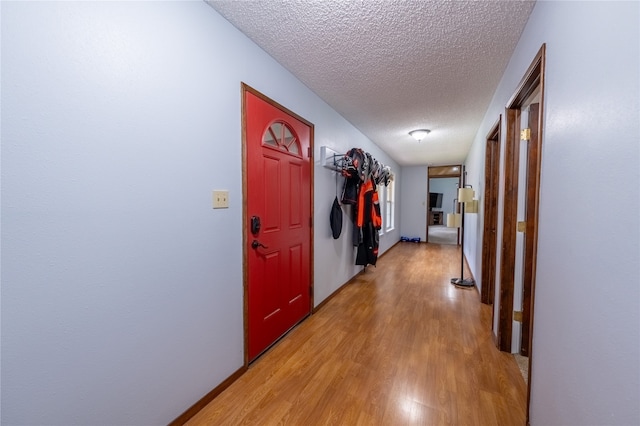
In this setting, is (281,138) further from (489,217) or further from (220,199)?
(489,217)

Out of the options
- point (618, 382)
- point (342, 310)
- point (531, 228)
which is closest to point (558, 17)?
point (531, 228)

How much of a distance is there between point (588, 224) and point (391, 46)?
1631 mm

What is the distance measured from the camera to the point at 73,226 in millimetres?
967

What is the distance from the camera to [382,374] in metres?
1.76

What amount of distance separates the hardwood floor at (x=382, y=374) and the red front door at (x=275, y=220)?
0.28 m

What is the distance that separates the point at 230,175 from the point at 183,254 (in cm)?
57

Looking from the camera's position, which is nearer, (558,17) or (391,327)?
(558,17)

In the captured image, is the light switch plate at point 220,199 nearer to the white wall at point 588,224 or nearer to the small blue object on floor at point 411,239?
the white wall at point 588,224

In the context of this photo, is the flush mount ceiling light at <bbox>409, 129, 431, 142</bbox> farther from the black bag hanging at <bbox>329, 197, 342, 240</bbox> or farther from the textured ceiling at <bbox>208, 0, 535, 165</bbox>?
the black bag hanging at <bbox>329, 197, 342, 240</bbox>

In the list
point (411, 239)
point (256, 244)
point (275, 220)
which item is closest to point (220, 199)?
point (256, 244)

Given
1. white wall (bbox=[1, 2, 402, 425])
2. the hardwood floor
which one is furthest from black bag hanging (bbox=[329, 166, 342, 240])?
white wall (bbox=[1, 2, 402, 425])

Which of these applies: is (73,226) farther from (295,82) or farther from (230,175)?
(295,82)

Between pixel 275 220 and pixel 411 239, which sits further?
pixel 411 239

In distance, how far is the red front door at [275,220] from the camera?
184cm
